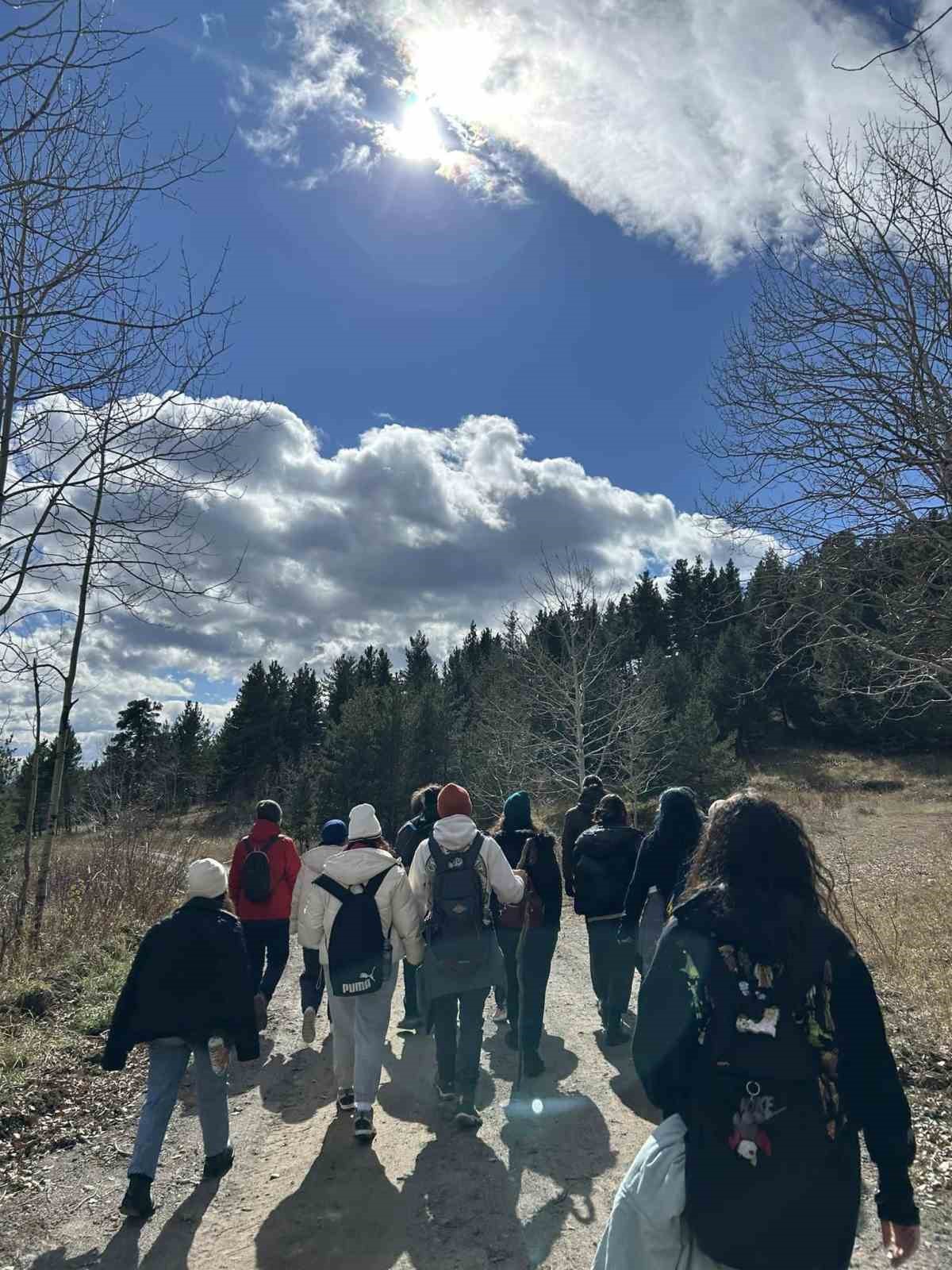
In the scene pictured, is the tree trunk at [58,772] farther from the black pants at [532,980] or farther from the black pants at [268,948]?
the black pants at [532,980]

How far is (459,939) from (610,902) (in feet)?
6.54

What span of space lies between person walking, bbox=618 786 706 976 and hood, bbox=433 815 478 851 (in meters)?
1.15

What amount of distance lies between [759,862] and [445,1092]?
388 centimetres

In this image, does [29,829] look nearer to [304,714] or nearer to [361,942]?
[361,942]

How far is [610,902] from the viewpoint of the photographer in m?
6.30

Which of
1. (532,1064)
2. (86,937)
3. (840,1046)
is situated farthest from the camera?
(86,937)

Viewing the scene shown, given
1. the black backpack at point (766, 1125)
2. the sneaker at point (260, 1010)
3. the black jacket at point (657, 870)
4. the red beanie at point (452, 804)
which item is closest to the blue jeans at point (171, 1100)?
the sneaker at point (260, 1010)

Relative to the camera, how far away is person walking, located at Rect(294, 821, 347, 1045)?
238 inches

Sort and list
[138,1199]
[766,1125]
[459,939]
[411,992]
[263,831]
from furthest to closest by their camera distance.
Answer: [263,831] → [411,992] → [459,939] → [138,1199] → [766,1125]

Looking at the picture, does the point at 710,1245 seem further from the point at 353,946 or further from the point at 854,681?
the point at 854,681

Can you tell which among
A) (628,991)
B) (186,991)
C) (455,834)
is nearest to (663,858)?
(455,834)

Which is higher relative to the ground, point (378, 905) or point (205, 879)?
point (205, 879)

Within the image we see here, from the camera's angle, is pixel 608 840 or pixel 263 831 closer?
pixel 608 840

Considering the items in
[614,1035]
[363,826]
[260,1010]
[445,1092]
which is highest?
[363,826]
